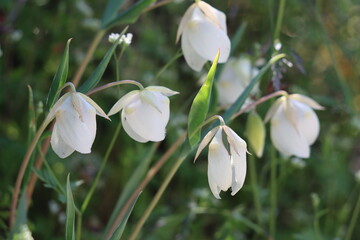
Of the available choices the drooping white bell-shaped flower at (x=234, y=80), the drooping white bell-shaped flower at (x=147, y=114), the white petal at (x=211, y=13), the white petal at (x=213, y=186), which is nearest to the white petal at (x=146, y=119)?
the drooping white bell-shaped flower at (x=147, y=114)

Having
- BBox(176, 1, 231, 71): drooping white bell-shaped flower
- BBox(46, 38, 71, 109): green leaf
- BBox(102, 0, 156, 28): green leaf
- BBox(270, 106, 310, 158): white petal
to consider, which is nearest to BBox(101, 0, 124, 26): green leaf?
BBox(102, 0, 156, 28): green leaf

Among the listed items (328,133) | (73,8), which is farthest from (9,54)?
(328,133)

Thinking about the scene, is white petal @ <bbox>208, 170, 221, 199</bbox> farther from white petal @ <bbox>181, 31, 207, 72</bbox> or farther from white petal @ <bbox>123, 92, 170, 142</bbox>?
white petal @ <bbox>181, 31, 207, 72</bbox>

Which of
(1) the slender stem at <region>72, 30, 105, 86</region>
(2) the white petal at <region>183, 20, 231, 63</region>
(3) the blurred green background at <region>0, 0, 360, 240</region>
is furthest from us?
(3) the blurred green background at <region>0, 0, 360, 240</region>

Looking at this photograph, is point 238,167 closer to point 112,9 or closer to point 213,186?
point 213,186

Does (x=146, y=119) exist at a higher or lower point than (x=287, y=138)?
higher

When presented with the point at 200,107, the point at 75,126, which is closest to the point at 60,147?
the point at 75,126

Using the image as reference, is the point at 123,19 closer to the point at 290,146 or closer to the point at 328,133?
the point at 290,146
